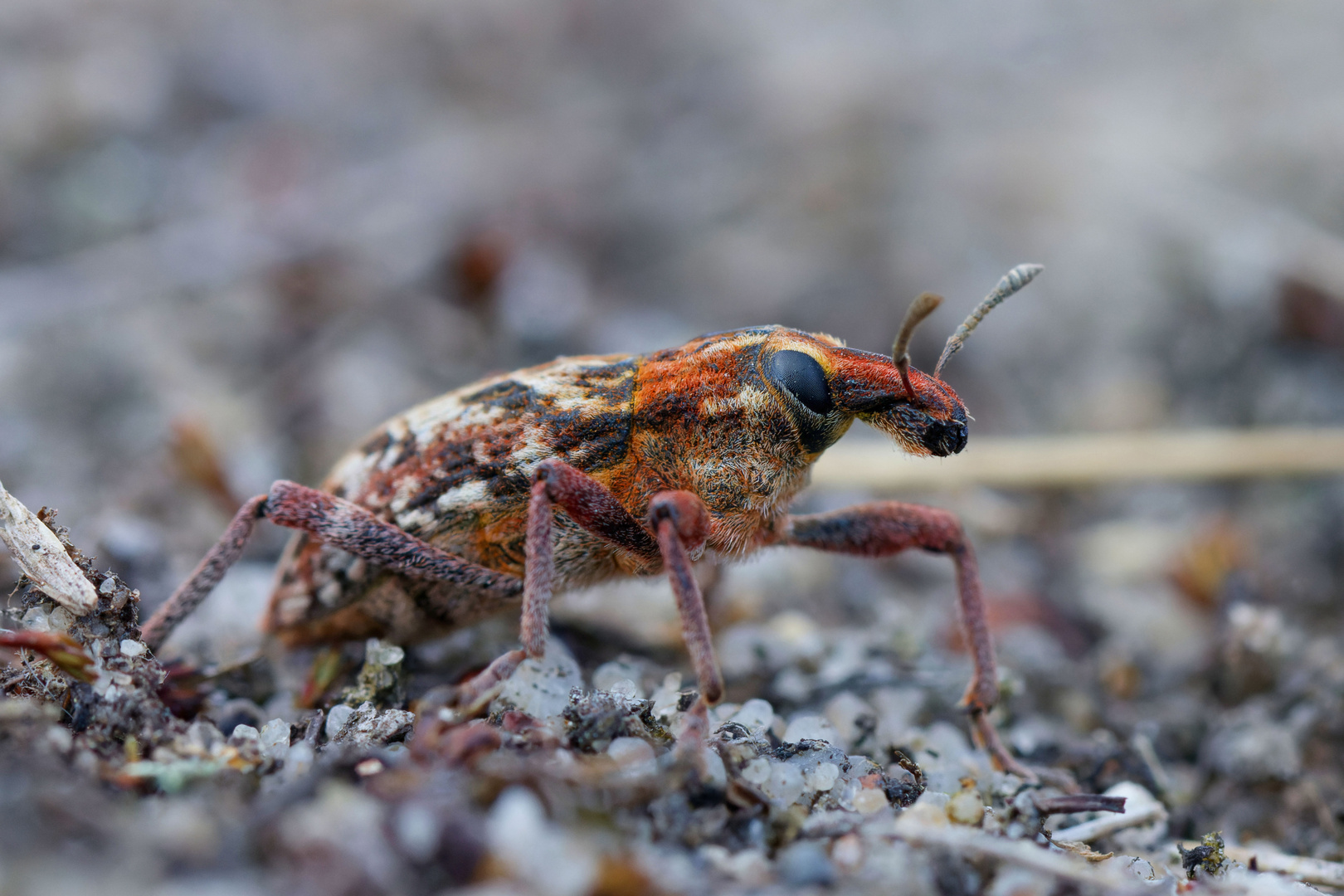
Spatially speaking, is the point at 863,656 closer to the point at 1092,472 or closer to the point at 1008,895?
the point at 1008,895

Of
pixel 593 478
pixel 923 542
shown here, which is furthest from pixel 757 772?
pixel 923 542

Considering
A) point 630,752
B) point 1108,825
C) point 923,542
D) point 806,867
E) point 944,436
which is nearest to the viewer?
point 806,867

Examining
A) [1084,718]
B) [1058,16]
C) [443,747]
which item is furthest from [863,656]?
[1058,16]

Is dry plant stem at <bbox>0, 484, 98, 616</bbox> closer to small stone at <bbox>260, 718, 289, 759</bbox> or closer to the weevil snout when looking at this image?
small stone at <bbox>260, 718, 289, 759</bbox>

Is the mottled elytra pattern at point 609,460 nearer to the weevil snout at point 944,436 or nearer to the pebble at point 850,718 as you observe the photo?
the weevil snout at point 944,436

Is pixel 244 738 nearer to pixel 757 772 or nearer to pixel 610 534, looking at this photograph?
pixel 610 534
